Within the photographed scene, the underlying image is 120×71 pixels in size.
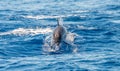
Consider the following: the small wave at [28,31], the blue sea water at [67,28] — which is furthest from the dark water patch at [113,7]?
the small wave at [28,31]

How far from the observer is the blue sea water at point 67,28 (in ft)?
65.9

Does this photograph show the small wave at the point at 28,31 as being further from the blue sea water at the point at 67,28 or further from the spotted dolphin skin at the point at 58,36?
the spotted dolphin skin at the point at 58,36

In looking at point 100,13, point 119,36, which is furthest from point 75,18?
point 119,36

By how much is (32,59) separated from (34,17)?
16.2m

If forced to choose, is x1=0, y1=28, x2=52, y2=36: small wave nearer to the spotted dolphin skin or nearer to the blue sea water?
the blue sea water

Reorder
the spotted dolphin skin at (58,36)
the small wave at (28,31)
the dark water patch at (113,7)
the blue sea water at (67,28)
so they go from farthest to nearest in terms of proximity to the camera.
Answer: the dark water patch at (113,7), the small wave at (28,31), the spotted dolphin skin at (58,36), the blue sea water at (67,28)

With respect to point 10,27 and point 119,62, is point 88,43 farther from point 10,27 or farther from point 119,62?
point 10,27

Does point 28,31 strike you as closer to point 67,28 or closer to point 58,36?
point 67,28

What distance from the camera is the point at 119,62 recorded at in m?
20.1

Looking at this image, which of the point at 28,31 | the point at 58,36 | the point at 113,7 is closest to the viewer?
the point at 58,36

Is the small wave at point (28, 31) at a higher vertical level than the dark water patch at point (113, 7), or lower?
lower

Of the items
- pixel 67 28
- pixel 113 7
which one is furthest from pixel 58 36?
pixel 113 7

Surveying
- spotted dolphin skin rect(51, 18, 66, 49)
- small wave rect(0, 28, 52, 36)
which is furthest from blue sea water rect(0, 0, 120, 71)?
spotted dolphin skin rect(51, 18, 66, 49)

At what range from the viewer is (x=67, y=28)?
99.3 ft
